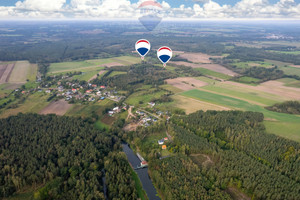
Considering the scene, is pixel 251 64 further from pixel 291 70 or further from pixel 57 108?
pixel 57 108

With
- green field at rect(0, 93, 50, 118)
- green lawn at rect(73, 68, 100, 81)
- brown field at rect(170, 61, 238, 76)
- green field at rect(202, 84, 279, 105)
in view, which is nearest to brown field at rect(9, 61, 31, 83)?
green lawn at rect(73, 68, 100, 81)

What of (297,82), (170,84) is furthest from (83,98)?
(297,82)

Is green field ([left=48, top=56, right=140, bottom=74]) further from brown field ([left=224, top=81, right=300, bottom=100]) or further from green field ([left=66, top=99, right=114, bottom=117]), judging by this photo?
brown field ([left=224, top=81, right=300, bottom=100])

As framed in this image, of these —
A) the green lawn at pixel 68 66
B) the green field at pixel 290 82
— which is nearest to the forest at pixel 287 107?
the green field at pixel 290 82

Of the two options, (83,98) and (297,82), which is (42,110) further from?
(297,82)

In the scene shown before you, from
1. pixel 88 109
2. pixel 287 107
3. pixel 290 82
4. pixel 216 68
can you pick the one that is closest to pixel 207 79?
pixel 216 68

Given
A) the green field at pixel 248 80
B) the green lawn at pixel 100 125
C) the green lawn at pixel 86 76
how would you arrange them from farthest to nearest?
the green lawn at pixel 86 76
the green field at pixel 248 80
the green lawn at pixel 100 125

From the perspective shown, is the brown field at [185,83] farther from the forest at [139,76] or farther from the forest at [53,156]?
the forest at [53,156]
